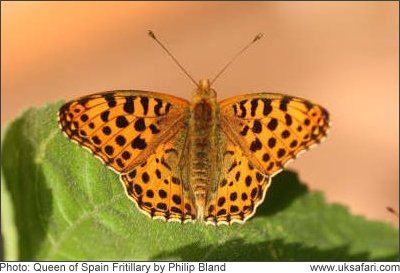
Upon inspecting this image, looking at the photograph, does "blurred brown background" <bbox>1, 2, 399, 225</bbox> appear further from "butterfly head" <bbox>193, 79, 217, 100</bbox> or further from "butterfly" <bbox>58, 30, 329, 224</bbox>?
"butterfly" <bbox>58, 30, 329, 224</bbox>

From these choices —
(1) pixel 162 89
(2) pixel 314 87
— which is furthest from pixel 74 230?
(2) pixel 314 87

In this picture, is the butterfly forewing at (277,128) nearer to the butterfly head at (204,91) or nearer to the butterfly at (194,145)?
the butterfly at (194,145)

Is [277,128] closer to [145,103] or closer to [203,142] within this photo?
[203,142]
